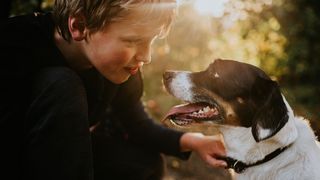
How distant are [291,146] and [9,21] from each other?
1466mm

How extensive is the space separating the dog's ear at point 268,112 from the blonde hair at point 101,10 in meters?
0.65

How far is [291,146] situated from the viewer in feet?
8.25

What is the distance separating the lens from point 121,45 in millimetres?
2203

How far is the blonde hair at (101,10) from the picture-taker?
214 centimetres

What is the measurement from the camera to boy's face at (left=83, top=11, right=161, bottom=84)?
86.3 inches

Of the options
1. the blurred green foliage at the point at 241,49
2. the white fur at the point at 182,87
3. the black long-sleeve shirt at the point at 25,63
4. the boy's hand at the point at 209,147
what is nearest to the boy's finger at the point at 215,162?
the boy's hand at the point at 209,147

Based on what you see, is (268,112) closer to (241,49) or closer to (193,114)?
(193,114)

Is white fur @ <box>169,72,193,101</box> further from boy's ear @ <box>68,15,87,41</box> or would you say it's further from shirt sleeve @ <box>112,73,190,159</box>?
boy's ear @ <box>68,15,87,41</box>

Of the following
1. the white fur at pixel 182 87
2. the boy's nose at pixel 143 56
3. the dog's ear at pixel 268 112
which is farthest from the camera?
the white fur at pixel 182 87

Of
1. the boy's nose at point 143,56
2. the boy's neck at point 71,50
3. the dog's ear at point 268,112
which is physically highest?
the boy's nose at point 143,56

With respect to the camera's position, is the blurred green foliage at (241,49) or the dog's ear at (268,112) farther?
the blurred green foliage at (241,49)

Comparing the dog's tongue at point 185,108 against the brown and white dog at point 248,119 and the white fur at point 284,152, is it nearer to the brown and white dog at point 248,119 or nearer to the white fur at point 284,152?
the brown and white dog at point 248,119

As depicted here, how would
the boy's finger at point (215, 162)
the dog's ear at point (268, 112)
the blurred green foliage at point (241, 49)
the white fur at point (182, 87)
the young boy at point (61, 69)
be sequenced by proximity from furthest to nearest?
the blurred green foliage at point (241, 49) < the white fur at point (182, 87) < the boy's finger at point (215, 162) < the dog's ear at point (268, 112) < the young boy at point (61, 69)

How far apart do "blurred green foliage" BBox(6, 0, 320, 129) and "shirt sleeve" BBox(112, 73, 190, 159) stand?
2.22 m
